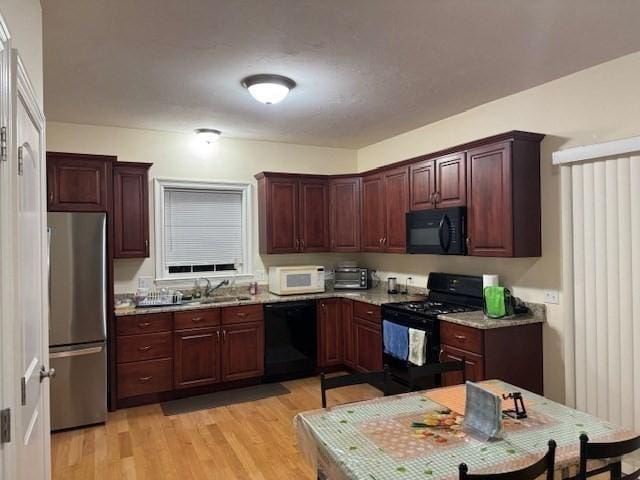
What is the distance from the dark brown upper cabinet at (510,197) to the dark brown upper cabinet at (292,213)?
6.84 feet

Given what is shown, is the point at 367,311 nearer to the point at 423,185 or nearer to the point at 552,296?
the point at 423,185

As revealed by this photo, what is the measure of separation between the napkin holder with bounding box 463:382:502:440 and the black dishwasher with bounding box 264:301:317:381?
301 centimetres

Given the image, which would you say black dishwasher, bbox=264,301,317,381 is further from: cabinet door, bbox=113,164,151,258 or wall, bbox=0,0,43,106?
wall, bbox=0,0,43,106

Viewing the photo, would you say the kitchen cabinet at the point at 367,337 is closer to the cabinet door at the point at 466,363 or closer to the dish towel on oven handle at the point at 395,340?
the dish towel on oven handle at the point at 395,340

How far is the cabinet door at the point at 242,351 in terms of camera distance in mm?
4340

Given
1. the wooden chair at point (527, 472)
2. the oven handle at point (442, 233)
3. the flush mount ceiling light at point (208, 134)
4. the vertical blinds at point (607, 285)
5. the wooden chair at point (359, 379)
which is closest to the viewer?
the wooden chair at point (527, 472)

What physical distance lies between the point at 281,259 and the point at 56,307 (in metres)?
2.44

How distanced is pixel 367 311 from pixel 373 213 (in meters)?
1.11

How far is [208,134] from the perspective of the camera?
180 inches

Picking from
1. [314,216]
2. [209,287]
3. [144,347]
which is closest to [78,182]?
[144,347]

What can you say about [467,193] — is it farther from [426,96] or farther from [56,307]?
[56,307]

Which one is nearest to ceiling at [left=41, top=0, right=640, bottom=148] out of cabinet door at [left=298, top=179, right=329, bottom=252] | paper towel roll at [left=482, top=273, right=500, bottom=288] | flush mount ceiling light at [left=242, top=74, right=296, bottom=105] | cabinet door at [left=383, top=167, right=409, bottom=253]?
flush mount ceiling light at [left=242, top=74, right=296, bottom=105]

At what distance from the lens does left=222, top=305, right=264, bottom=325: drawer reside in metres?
4.33

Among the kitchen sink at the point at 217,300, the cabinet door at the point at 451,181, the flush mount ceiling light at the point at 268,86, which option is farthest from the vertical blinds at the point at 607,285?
the kitchen sink at the point at 217,300
